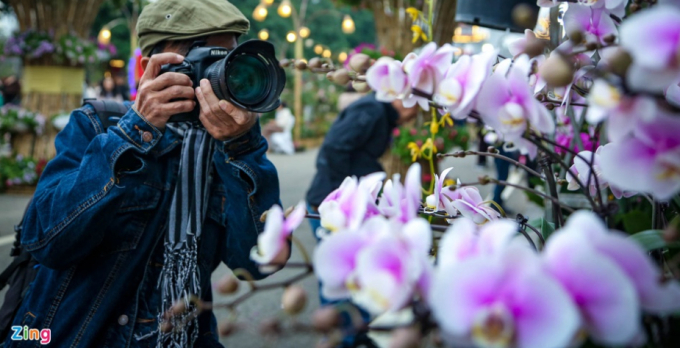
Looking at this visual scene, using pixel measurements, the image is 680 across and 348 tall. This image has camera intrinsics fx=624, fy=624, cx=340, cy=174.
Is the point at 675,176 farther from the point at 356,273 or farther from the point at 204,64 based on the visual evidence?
the point at 204,64

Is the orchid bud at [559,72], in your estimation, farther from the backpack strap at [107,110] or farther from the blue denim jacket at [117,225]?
the backpack strap at [107,110]

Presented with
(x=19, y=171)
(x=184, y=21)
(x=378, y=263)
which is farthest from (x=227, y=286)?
(x=19, y=171)

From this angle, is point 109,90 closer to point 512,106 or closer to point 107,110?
point 107,110

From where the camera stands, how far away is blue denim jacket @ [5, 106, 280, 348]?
1.28m

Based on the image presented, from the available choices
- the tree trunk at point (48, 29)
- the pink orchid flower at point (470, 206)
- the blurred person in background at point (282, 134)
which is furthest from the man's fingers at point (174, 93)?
the blurred person in background at point (282, 134)

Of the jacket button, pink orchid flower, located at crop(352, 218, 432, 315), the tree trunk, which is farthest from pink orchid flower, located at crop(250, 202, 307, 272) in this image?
the tree trunk

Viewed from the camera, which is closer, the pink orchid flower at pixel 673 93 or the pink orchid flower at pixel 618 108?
the pink orchid flower at pixel 618 108

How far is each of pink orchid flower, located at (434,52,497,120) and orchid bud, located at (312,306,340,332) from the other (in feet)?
0.74

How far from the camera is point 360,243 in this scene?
477mm

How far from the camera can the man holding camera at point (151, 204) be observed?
1291 mm

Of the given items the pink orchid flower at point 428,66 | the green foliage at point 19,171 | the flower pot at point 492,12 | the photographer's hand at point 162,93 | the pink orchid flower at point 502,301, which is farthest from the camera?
the green foliage at point 19,171

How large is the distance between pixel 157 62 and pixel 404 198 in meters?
0.88

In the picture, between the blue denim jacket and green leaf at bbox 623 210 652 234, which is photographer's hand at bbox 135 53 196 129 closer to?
the blue denim jacket

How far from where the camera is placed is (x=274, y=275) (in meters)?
4.16
